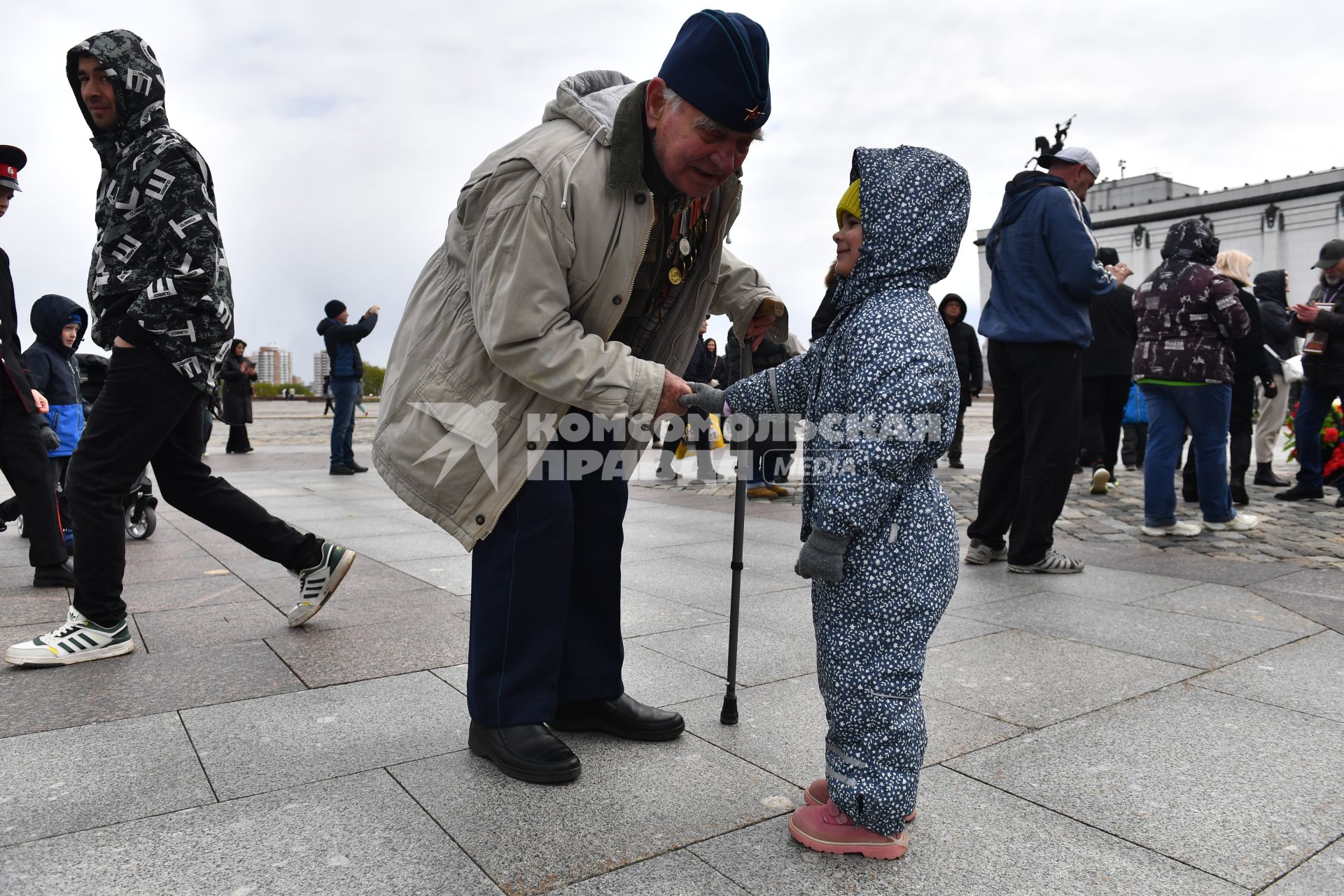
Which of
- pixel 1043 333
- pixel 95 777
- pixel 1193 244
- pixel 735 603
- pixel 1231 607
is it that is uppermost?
pixel 1193 244

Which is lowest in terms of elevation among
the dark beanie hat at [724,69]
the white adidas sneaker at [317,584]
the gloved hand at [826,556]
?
the white adidas sneaker at [317,584]

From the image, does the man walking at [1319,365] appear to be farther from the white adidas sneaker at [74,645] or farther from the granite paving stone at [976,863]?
the white adidas sneaker at [74,645]

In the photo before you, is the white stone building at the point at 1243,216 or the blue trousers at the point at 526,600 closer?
the blue trousers at the point at 526,600

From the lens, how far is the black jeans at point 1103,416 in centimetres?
925

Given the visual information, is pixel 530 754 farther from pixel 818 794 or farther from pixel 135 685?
pixel 135 685

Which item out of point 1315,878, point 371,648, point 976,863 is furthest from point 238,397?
point 1315,878

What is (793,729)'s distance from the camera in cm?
283

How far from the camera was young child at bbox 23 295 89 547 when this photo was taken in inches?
249

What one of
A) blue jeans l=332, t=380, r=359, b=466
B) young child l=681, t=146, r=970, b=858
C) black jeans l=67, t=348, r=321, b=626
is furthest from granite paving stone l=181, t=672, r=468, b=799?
blue jeans l=332, t=380, r=359, b=466

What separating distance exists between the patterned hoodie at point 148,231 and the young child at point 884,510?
8.20 ft

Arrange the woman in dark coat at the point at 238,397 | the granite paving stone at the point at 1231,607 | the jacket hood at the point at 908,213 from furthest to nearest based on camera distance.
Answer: the woman in dark coat at the point at 238,397
the granite paving stone at the point at 1231,607
the jacket hood at the point at 908,213

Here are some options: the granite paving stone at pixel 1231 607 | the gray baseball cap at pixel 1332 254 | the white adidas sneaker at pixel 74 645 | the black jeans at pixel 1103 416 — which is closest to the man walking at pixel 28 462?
the white adidas sneaker at pixel 74 645

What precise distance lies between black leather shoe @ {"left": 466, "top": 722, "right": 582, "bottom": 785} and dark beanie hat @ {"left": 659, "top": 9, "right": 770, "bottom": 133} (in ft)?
5.36

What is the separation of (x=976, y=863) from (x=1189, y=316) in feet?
16.9
